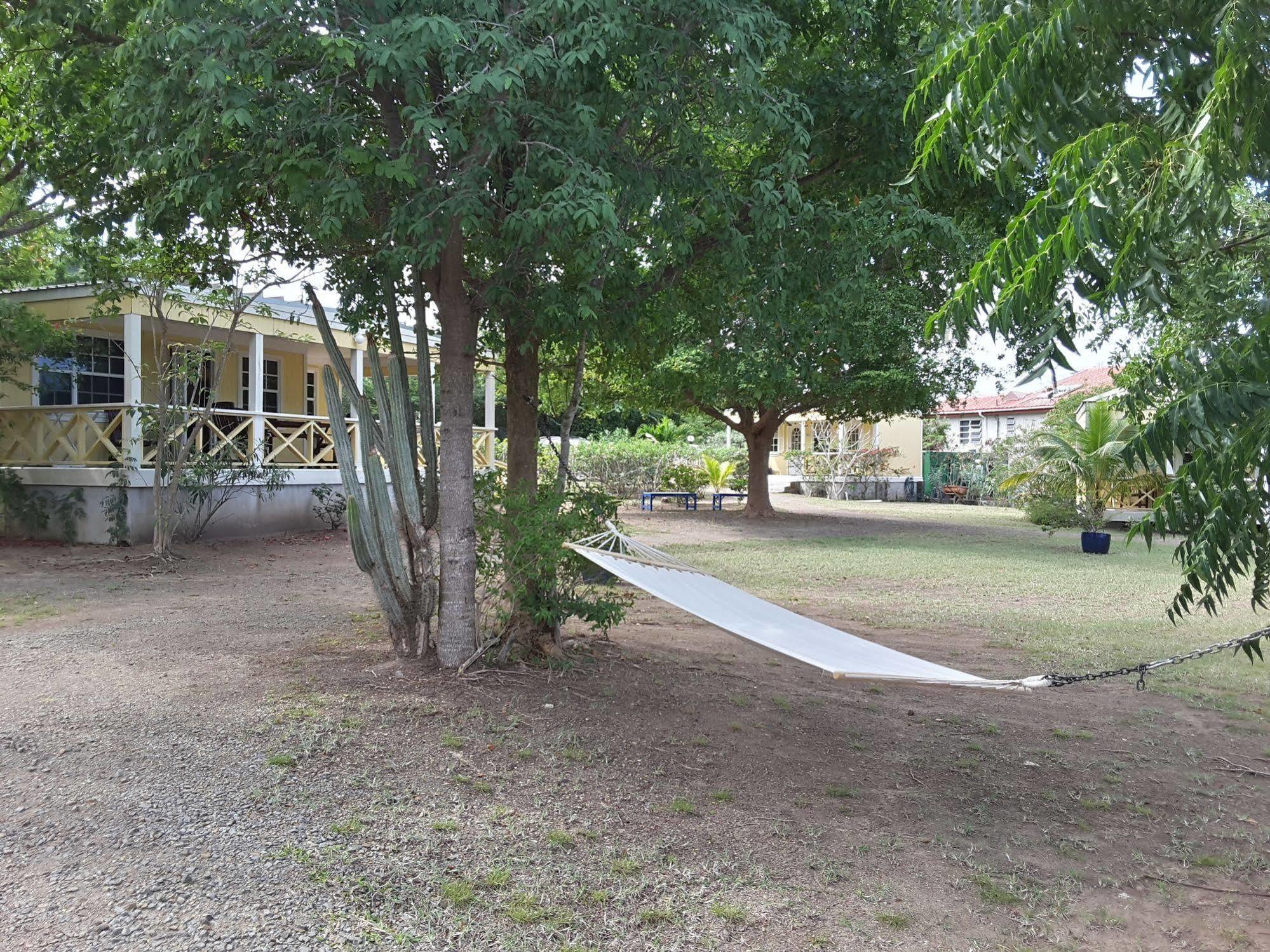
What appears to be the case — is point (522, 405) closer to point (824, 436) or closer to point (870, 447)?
point (824, 436)

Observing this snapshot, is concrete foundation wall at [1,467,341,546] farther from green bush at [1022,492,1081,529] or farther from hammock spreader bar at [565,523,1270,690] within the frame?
green bush at [1022,492,1081,529]

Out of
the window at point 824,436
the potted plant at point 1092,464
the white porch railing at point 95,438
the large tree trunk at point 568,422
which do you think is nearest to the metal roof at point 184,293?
the white porch railing at point 95,438

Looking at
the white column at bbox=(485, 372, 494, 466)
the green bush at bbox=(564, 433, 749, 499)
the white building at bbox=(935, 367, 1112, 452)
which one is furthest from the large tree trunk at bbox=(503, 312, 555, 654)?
the white building at bbox=(935, 367, 1112, 452)

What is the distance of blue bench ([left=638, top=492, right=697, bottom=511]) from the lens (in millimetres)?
21125

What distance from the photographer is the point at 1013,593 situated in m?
10.1

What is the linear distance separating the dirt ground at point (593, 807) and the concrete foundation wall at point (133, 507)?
4.96 meters

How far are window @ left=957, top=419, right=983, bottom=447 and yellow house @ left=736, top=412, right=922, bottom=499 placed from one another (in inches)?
147

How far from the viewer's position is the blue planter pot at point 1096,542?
553 inches

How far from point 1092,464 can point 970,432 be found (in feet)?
63.5

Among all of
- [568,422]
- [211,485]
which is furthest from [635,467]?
[568,422]

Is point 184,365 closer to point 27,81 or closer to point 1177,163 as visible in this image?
point 27,81

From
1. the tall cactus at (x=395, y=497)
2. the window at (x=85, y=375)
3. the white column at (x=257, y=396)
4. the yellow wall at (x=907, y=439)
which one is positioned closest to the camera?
the tall cactus at (x=395, y=497)

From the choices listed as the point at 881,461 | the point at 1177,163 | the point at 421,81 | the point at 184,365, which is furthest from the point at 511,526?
the point at 881,461

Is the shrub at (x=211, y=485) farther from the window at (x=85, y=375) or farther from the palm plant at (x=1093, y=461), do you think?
the palm plant at (x=1093, y=461)
